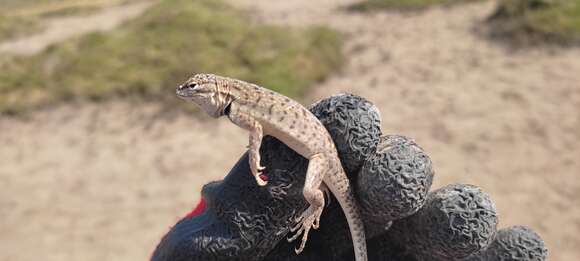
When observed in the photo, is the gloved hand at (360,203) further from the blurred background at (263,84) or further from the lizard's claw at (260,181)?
the blurred background at (263,84)

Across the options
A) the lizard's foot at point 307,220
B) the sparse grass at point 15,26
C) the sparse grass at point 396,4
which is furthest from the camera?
the sparse grass at point 15,26

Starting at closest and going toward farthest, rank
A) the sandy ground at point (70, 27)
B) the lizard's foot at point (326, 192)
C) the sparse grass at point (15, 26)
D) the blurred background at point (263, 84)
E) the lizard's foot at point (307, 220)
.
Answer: the lizard's foot at point (307, 220) → the lizard's foot at point (326, 192) → the blurred background at point (263, 84) → the sandy ground at point (70, 27) → the sparse grass at point (15, 26)

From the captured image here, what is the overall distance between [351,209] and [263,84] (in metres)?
7.69

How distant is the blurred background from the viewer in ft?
23.4

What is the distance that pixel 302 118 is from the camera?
234 cm

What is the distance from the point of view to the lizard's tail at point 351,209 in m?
2.33

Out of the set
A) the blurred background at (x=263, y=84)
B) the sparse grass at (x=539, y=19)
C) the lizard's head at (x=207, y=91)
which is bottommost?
the blurred background at (x=263, y=84)

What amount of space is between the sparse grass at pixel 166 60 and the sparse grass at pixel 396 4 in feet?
7.77

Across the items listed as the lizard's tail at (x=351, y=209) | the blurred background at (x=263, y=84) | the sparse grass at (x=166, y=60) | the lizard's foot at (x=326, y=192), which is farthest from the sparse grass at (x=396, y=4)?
the lizard's tail at (x=351, y=209)

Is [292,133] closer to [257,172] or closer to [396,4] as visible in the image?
[257,172]

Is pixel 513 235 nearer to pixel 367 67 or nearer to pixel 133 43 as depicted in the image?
pixel 367 67

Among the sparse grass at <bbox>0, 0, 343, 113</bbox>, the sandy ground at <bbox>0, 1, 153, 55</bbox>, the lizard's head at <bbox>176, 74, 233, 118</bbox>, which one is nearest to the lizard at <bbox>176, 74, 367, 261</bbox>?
the lizard's head at <bbox>176, 74, 233, 118</bbox>

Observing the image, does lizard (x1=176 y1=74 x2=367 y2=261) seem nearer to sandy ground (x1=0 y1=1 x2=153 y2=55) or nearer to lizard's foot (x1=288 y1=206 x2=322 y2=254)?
lizard's foot (x1=288 y1=206 x2=322 y2=254)

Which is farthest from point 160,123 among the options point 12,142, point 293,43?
point 293,43
